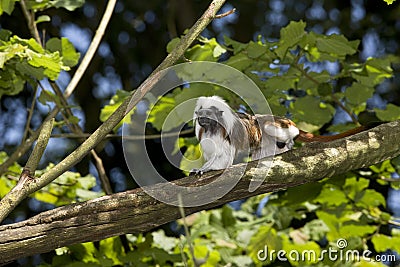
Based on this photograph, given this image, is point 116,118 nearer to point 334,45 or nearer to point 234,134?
point 234,134

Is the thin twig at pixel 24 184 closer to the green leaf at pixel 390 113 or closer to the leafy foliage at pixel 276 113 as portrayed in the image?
the leafy foliage at pixel 276 113

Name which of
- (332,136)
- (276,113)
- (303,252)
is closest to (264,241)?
(303,252)

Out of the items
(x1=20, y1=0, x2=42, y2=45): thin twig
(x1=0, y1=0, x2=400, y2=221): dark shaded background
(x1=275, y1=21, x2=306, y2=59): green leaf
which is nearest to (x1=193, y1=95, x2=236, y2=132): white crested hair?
(x1=275, y1=21, x2=306, y2=59): green leaf

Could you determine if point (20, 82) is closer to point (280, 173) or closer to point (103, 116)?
point (103, 116)

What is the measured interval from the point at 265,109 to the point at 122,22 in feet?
5.62

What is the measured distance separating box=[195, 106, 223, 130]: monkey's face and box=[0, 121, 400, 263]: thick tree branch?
0.16 metres

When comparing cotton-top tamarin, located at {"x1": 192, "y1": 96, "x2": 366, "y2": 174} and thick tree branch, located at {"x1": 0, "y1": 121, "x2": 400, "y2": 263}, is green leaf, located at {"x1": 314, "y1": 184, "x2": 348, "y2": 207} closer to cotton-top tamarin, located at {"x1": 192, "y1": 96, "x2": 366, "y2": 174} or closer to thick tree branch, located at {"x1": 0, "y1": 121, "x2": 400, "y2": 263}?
cotton-top tamarin, located at {"x1": 192, "y1": 96, "x2": 366, "y2": 174}

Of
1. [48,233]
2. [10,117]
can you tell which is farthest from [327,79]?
[10,117]

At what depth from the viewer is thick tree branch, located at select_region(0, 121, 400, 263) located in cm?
122

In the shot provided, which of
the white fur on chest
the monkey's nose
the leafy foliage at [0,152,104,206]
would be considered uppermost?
the leafy foliage at [0,152,104,206]

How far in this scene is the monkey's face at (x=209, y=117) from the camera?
141 centimetres

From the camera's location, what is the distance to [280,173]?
1305 millimetres

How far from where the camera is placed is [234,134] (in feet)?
4.71

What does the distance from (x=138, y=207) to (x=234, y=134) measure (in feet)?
1.01
